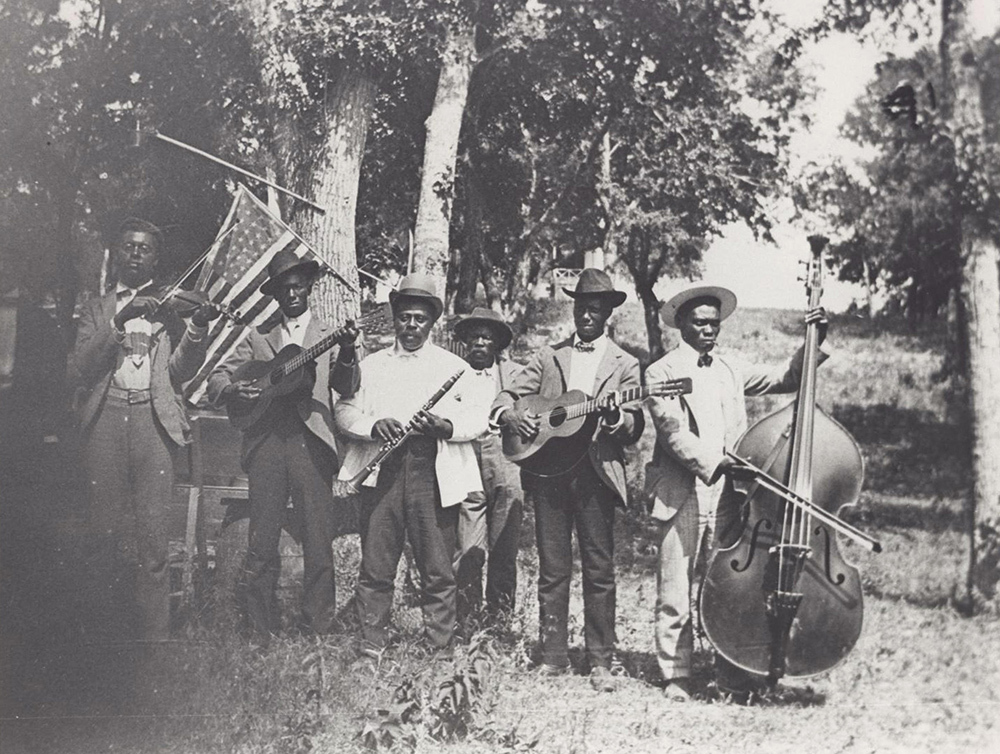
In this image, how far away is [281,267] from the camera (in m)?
5.40

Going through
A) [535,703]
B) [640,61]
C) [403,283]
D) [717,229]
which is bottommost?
[535,703]

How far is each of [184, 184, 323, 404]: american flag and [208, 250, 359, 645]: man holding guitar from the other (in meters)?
0.18

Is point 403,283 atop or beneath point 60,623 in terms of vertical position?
atop

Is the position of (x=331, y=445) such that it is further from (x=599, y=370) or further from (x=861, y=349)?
(x=861, y=349)

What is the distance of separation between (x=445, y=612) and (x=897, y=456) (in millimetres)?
3008

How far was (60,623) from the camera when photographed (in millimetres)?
5441

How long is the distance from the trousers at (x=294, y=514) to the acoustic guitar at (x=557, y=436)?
3.68 feet

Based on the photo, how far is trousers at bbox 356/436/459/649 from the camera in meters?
5.09

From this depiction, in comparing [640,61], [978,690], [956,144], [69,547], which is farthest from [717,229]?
[69,547]

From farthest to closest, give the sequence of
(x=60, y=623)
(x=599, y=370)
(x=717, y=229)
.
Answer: (x=717, y=229) → (x=60, y=623) → (x=599, y=370)

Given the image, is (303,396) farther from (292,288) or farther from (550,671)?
(550,671)

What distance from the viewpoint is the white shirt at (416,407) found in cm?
515

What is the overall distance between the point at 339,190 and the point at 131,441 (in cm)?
193

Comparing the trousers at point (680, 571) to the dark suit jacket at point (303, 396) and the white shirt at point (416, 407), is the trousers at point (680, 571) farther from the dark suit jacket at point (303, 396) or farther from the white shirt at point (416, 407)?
the dark suit jacket at point (303, 396)
